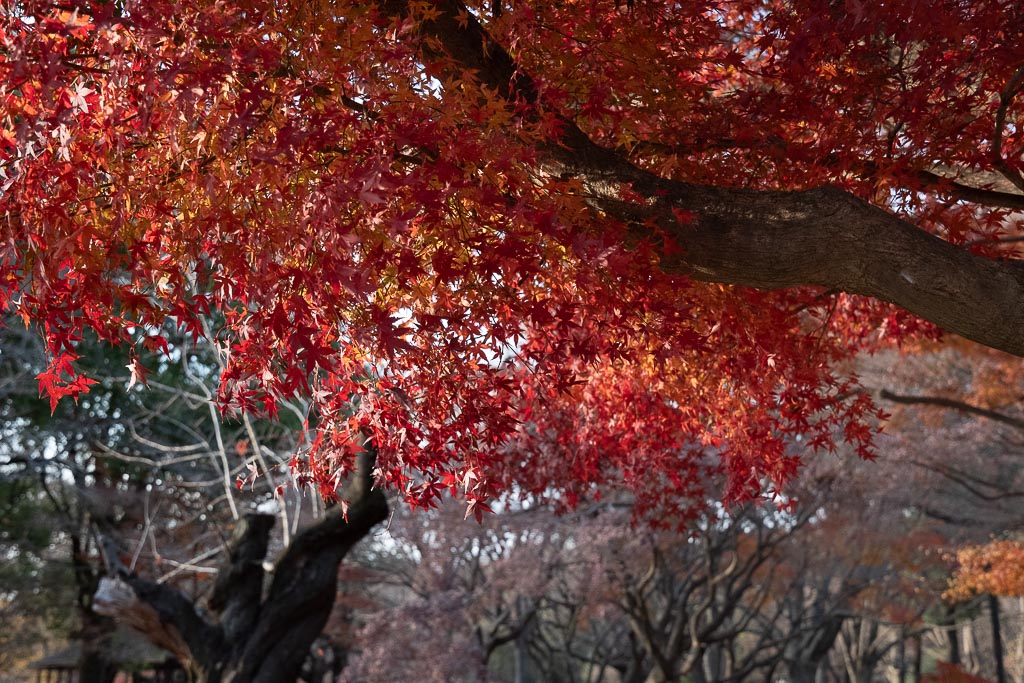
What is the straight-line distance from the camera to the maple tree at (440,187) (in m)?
2.97

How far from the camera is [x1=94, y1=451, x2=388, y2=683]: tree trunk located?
27.4ft

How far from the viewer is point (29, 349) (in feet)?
49.2

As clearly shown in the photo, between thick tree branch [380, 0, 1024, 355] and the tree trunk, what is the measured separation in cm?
505

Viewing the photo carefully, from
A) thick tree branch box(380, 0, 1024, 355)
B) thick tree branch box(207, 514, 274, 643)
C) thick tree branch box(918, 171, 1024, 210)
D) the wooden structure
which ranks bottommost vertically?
the wooden structure

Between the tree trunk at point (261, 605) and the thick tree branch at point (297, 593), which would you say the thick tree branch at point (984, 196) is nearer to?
the tree trunk at point (261, 605)

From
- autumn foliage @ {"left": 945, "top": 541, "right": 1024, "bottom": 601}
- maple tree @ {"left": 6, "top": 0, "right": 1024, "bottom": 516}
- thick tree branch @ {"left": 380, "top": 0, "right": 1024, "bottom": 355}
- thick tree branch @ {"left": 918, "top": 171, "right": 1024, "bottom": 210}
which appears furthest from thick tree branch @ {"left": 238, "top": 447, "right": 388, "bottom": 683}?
autumn foliage @ {"left": 945, "top": 541, "right": 1024, "bottom": 601}

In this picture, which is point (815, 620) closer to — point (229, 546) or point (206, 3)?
point (229, 546)

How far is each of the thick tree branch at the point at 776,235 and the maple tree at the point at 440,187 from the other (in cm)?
1

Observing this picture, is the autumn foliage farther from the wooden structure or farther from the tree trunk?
the wooden structure

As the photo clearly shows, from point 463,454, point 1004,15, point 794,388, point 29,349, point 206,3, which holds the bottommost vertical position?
point 463,454

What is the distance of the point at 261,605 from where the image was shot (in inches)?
340

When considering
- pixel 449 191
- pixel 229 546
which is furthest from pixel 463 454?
pixel 229 546

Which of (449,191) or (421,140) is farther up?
(421,140)

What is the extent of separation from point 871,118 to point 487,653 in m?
13.6
